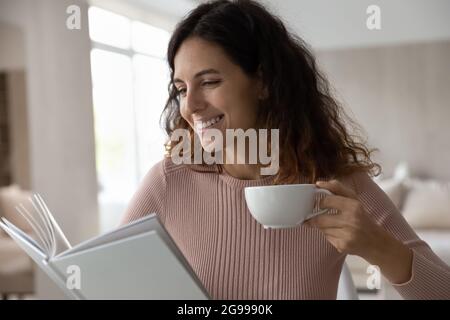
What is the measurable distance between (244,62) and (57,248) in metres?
0.55

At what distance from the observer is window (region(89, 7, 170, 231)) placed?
213 inches

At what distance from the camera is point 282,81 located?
118 cm

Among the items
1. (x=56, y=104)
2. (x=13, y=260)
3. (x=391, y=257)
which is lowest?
(x=13, y=260)

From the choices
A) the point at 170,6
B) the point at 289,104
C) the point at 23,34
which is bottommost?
the point at 289,104

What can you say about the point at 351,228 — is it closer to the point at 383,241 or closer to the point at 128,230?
the point at 383,241

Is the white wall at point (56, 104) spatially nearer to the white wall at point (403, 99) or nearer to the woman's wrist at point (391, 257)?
the white wall at point (403, 99)

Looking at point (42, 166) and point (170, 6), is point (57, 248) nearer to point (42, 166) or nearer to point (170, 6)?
point (42, 166)

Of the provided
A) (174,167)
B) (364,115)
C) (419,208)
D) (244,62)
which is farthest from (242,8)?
(364,115)

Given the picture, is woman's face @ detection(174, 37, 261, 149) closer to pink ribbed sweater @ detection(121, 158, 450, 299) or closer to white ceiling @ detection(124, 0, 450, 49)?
pink ribbed sweater @ detection(121, 158, 450, 299)

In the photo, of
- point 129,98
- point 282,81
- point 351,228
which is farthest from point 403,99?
point 351,228

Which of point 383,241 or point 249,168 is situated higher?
point 249,168

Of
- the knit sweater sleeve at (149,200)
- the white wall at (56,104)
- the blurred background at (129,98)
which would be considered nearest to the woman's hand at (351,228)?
the knit sweater sleeve at (149,200)

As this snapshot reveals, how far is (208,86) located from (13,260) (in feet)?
9.58

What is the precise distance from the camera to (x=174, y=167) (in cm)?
122
